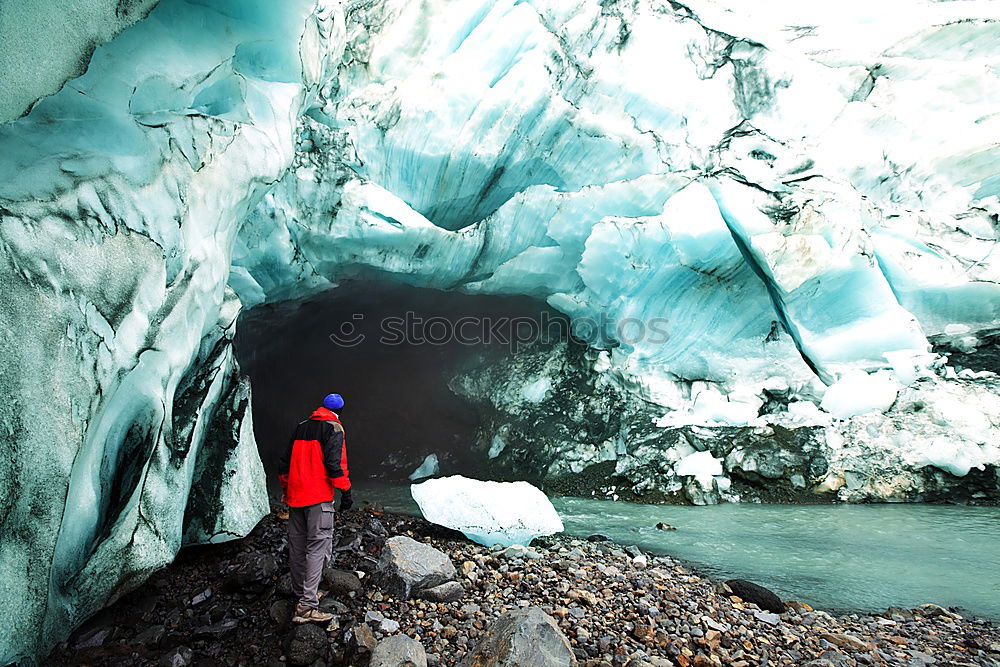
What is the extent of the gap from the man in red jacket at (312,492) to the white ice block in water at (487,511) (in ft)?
2.98

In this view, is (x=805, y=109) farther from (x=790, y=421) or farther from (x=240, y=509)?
(x=240, y=509)

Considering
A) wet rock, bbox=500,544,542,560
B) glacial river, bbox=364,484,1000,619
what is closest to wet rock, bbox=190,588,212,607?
wet rock, bbox=500,544,542,560

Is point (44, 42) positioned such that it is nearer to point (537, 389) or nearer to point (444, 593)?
point (444, 593)

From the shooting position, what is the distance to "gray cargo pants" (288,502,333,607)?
237cm

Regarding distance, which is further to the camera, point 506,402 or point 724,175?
point 506,402

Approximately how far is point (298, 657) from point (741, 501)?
443 cm

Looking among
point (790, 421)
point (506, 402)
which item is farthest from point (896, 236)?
point (506, 402)

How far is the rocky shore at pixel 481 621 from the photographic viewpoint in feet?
6.84

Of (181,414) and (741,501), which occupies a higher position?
(181,414)

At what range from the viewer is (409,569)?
8.31ft

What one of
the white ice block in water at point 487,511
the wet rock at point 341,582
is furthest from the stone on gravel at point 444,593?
the white ice block in water at point 487,511

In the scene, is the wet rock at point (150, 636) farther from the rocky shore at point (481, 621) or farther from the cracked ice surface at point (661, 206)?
the cracked ice surface at point (661, 206)

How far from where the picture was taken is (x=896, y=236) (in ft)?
20.7
